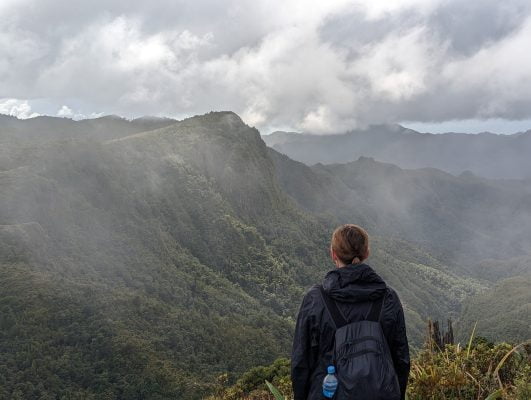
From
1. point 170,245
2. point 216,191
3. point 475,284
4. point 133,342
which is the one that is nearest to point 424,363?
point 133,342

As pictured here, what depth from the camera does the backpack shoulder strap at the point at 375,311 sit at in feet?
14.3

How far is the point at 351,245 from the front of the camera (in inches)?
177

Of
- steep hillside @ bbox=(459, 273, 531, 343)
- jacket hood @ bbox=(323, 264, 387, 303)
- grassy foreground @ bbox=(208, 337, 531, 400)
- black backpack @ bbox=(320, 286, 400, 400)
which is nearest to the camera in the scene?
black backpack @ bbox=(320, 286, 400, 400)

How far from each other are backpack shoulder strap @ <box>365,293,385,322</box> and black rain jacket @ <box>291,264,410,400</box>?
0.03 meters

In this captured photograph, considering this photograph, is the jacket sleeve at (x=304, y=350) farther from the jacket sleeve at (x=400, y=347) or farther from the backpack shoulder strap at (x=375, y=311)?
the jacket sleeve at (x=400, y=347)

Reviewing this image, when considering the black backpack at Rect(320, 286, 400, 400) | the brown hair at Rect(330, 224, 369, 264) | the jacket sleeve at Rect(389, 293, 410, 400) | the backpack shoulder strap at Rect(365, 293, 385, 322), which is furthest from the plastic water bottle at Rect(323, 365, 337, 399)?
the brown hair at Rect(330, 224, 369, 264)

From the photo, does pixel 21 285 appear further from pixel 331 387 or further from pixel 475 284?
pixel 475 284

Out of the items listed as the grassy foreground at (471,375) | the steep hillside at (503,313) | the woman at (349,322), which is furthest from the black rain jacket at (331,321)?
the steep hillside at (503,313)

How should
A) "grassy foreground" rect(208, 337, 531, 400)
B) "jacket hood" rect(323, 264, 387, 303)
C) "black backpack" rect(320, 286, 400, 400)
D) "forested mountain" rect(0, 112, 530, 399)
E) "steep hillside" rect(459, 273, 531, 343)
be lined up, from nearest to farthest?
"black backpack" rect(320, 286, 400, 400), "jacket hood" rect(323, 264, 387, 303), "grassy foreground" rect(208, 337, 531, 400), "forested mountain" rect(0, 112, 530, 399), "steep hillside" rect(459, 273, 531, 343)

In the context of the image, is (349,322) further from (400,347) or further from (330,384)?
(400,347)

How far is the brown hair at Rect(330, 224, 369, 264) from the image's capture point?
449 centimetres

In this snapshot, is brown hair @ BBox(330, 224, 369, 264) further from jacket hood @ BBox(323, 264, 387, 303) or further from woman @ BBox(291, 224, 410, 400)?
jacket hood @ BBox(323, 264, 387, 303)

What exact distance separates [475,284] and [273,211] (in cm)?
10149

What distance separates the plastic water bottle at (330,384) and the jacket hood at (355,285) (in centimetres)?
63
